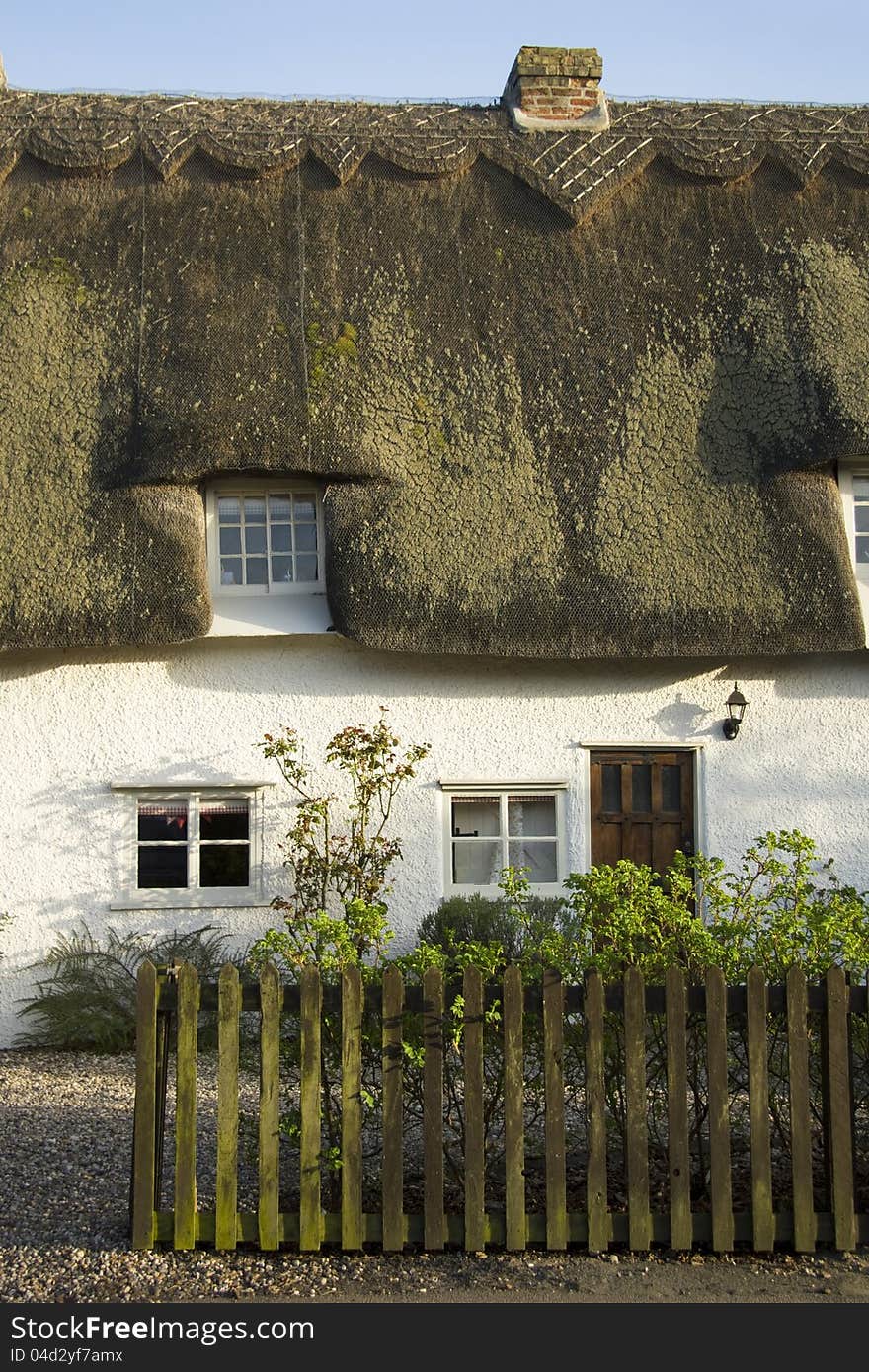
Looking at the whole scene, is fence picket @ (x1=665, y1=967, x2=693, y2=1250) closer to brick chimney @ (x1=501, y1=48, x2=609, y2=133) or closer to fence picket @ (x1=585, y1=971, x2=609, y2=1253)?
fence picket @ (x1=585, y1=971, x2=609, y2=1253)

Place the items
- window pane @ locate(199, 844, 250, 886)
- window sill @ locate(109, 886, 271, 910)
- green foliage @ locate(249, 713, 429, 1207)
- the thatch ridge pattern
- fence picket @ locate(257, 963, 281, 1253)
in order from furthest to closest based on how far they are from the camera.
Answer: the thatch ridge pattern → window pane @ locate(199, 844, 250, 886) → window sill @ locate(109, 886, 271, 910) → green foliage @ locate(249, 713, 429, 1207) → fence picket @ locate(257, 963, 281, 1253)

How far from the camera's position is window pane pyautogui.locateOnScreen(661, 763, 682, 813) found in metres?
10.9

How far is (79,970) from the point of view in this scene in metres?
10.1

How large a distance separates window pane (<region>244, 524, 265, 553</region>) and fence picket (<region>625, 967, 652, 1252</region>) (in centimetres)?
637

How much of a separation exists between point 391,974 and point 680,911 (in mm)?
1196

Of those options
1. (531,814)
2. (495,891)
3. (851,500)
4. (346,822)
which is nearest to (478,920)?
(495,891)

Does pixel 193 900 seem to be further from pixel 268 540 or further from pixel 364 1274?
pixel 364 1274

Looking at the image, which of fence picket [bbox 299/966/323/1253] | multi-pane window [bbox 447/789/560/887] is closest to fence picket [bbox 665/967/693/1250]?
fence picket [bbox 299/966/323/1253]

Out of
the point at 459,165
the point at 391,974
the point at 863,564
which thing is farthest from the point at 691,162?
the point at 391,974

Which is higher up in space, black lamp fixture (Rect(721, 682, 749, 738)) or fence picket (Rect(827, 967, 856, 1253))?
black lamp fixture (Rect(721, 682, 749, 738))

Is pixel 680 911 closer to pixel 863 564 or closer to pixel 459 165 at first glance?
pixel 863 564

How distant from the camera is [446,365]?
1098 centimetres

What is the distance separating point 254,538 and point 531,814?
3028 millimetres

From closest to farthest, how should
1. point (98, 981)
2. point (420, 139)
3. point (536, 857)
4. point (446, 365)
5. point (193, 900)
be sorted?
point (98, 981), point (193, 900), point (536, 857), point (446, 365), point (420, 139)
